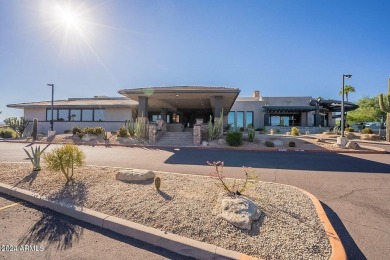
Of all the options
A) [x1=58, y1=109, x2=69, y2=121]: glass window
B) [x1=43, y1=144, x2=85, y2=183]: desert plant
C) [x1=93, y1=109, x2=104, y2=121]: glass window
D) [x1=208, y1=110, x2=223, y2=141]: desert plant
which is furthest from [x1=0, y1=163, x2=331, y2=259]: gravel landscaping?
[x1=58, y1=109, x2=69, y2=121]: glass window

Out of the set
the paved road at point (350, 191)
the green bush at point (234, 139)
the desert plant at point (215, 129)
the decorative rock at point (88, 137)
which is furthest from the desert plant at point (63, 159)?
the decorative rock at point (88, 137)

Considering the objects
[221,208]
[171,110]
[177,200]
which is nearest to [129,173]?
[177,200]

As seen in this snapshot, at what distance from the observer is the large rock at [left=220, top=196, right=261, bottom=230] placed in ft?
12.3

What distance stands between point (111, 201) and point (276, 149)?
41.9ft

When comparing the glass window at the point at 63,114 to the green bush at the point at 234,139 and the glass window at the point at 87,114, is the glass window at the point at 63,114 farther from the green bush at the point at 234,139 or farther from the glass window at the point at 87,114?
the green bush at the point at 234,139

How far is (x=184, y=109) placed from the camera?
36281 millimetres

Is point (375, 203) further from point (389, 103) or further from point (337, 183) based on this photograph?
point (389, 103)

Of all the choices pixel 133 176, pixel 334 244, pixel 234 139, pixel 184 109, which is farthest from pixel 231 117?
pixel 334 244

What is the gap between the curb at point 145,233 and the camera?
10.4 feet

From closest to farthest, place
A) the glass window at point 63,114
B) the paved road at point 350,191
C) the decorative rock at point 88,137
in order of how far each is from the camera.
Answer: the paved road at point 350,191 < the decorative rock at point 88,137 < the glass window at point 63,114

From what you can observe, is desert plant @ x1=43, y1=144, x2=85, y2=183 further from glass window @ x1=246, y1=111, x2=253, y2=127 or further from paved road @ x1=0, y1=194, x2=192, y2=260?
glass window @ x1=246, y1=111, x2=253, y2=127

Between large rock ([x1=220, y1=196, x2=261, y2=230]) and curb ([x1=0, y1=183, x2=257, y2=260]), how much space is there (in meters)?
0.65

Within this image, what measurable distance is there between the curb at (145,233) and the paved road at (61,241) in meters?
0.09

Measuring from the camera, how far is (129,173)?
616 cm
